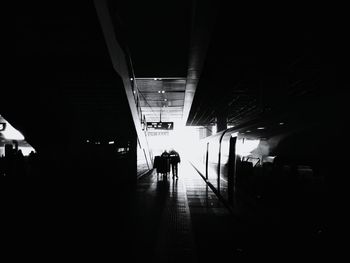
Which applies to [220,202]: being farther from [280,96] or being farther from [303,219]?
[303,219]

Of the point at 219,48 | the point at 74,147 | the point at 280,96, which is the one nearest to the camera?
the point at 219,48

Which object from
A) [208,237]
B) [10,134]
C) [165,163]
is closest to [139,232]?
[208,237]

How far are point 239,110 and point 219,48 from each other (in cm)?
979

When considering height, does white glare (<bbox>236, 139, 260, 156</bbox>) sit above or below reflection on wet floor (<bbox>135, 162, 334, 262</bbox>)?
above

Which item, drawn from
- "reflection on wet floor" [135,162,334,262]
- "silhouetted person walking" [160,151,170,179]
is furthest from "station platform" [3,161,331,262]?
"silhouetted person walking" [160,151,170,179]

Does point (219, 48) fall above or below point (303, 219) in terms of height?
above

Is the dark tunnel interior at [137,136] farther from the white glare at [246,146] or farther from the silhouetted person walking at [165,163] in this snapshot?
the silhouetted person walking at [165,163]

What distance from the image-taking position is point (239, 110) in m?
16.0

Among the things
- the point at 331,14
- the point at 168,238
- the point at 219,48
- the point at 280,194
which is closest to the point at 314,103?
the point at 280,194

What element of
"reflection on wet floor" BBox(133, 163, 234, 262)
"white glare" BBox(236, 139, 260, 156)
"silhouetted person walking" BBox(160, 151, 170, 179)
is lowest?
"reflection on wet floor" BBox(133, 163, 234, 262)

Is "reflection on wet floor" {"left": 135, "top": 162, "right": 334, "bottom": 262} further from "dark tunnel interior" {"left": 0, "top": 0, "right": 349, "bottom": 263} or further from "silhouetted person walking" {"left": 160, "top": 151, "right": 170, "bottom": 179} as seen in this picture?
"silhouetted person walking" {"left": 160, "top": 151, "right": 170, "bottom": 179}

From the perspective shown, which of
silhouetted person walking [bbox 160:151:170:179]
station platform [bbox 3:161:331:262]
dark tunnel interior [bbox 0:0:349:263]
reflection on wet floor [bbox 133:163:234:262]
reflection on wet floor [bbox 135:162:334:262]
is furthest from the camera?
silhouetted person walking [bbox 160:151:170:179]

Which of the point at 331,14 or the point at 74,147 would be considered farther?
the point at 74,147

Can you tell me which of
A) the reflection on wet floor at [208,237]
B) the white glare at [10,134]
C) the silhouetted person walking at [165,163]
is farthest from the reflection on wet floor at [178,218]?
the white glare at [10,134]
